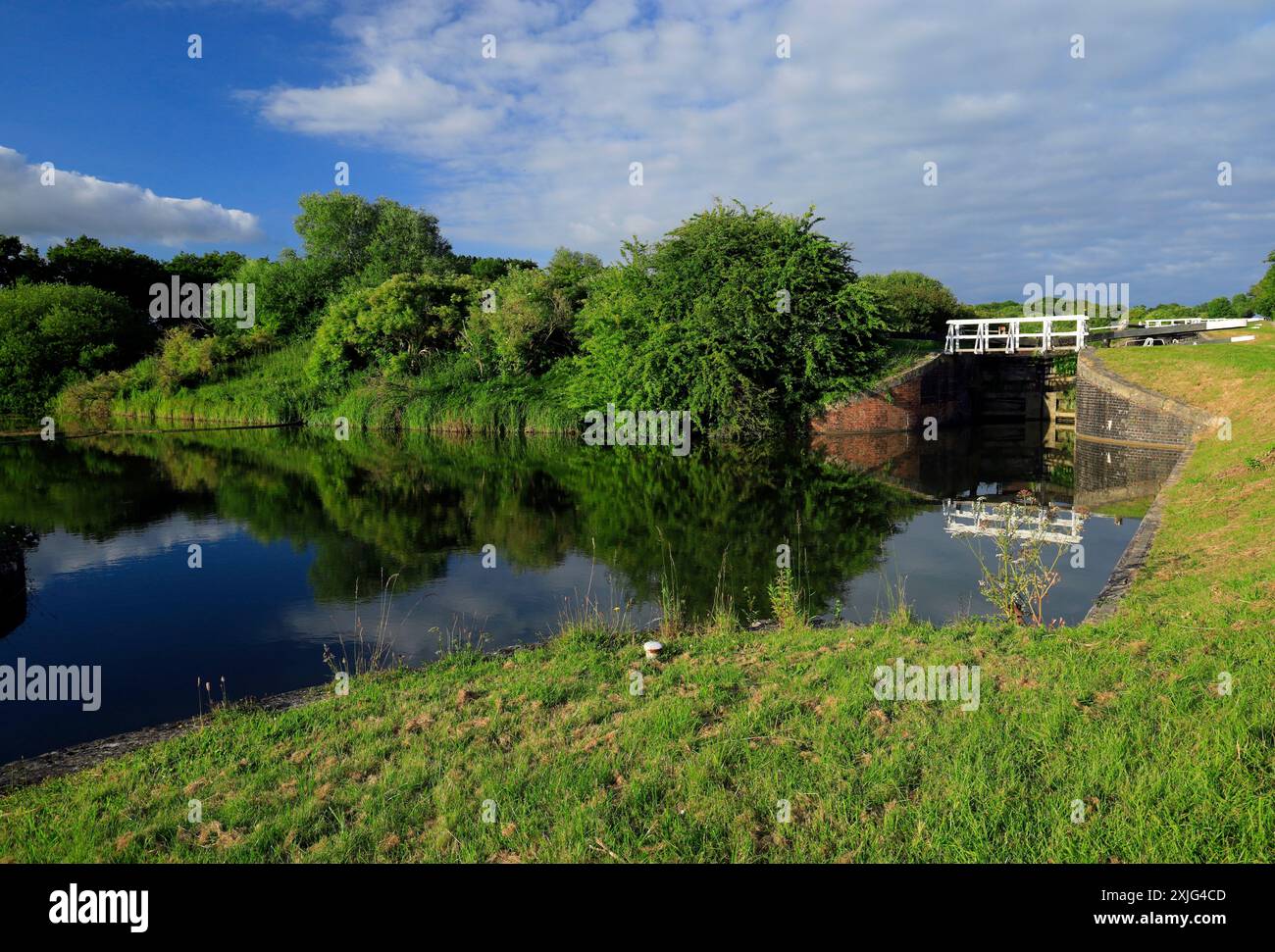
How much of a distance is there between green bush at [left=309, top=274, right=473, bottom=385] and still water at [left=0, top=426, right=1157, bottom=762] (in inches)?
623

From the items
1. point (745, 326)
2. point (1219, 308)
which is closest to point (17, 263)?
point (745, 326)

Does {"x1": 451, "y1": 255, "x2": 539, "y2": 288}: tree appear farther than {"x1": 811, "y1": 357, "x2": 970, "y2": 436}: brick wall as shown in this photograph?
Yes

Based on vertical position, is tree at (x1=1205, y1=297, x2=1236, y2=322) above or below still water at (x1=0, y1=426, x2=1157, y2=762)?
above

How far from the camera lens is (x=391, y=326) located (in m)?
42.3

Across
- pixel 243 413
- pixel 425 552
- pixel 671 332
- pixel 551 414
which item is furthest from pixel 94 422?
pixel 425 552

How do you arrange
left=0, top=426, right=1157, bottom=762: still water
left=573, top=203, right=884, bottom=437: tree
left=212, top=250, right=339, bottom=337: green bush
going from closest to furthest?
left=0, top=426, right=1157, bottom=762: still water
left=573, top=203, right=884, bottom=437: tree
left=212, top=250, right=339, bottom=337: green bush

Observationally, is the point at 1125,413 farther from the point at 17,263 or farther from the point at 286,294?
the point at 17,263

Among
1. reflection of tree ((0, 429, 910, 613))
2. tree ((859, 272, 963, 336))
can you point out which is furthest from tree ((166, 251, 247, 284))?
tree ((859, 272, 963, 336))

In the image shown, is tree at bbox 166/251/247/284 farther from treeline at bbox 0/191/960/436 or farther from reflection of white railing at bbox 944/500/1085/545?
reflection of white railing at bbox 944/500/1085/545

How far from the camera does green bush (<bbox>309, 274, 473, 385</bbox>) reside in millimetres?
42312

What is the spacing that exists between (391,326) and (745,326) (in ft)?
67.8

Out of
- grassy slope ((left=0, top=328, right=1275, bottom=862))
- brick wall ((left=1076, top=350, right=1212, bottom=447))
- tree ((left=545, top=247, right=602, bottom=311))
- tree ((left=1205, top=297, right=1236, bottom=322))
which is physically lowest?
grassy slope ((left=0, top=328, right=1275, bottom=862))

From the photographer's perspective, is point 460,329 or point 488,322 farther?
point 460,329

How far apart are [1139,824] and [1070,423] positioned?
137ft
